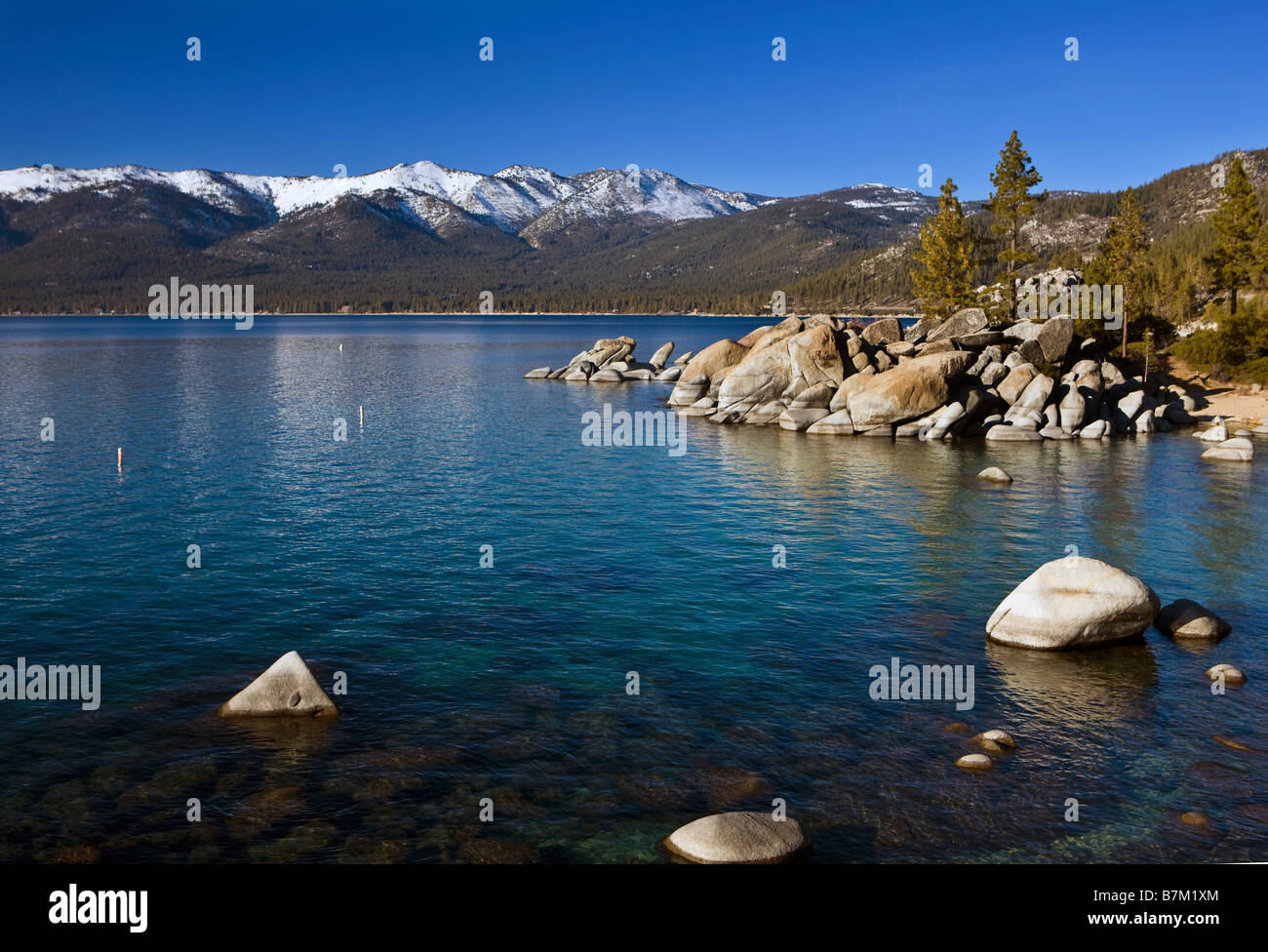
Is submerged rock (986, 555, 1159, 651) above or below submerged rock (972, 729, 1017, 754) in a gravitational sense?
above

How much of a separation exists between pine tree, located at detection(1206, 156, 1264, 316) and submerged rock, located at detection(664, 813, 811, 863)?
84.6m

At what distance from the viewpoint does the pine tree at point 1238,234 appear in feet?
256

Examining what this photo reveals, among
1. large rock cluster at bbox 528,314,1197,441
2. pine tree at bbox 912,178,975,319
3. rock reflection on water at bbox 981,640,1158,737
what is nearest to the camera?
rock reflection on water at bbox 981,640,1158,737

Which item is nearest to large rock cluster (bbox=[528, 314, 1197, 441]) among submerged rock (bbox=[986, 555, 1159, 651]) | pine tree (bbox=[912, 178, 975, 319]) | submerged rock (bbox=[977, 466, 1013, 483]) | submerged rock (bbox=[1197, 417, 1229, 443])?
submerged rock (bbox=[1197, 417, 1229, 443])

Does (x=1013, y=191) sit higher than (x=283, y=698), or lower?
higher

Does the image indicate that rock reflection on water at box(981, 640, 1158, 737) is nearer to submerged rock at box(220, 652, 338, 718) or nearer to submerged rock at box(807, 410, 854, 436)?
submerged rock at box(220, 652, 338, 718)

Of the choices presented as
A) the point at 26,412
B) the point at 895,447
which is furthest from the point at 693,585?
the point at 26,412

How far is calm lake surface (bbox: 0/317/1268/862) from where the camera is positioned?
1505cm

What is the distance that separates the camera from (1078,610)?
22.6 m

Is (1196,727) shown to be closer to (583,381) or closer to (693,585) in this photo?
(693,585)

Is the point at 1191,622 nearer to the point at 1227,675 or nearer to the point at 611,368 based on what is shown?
the point at 1227,675

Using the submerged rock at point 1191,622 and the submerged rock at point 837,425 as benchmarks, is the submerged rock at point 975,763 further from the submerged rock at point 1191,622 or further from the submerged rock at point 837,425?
the submerged rock at point 837,425

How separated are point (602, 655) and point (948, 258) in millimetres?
75932

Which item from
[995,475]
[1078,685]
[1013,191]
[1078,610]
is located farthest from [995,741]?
[1013,191]
